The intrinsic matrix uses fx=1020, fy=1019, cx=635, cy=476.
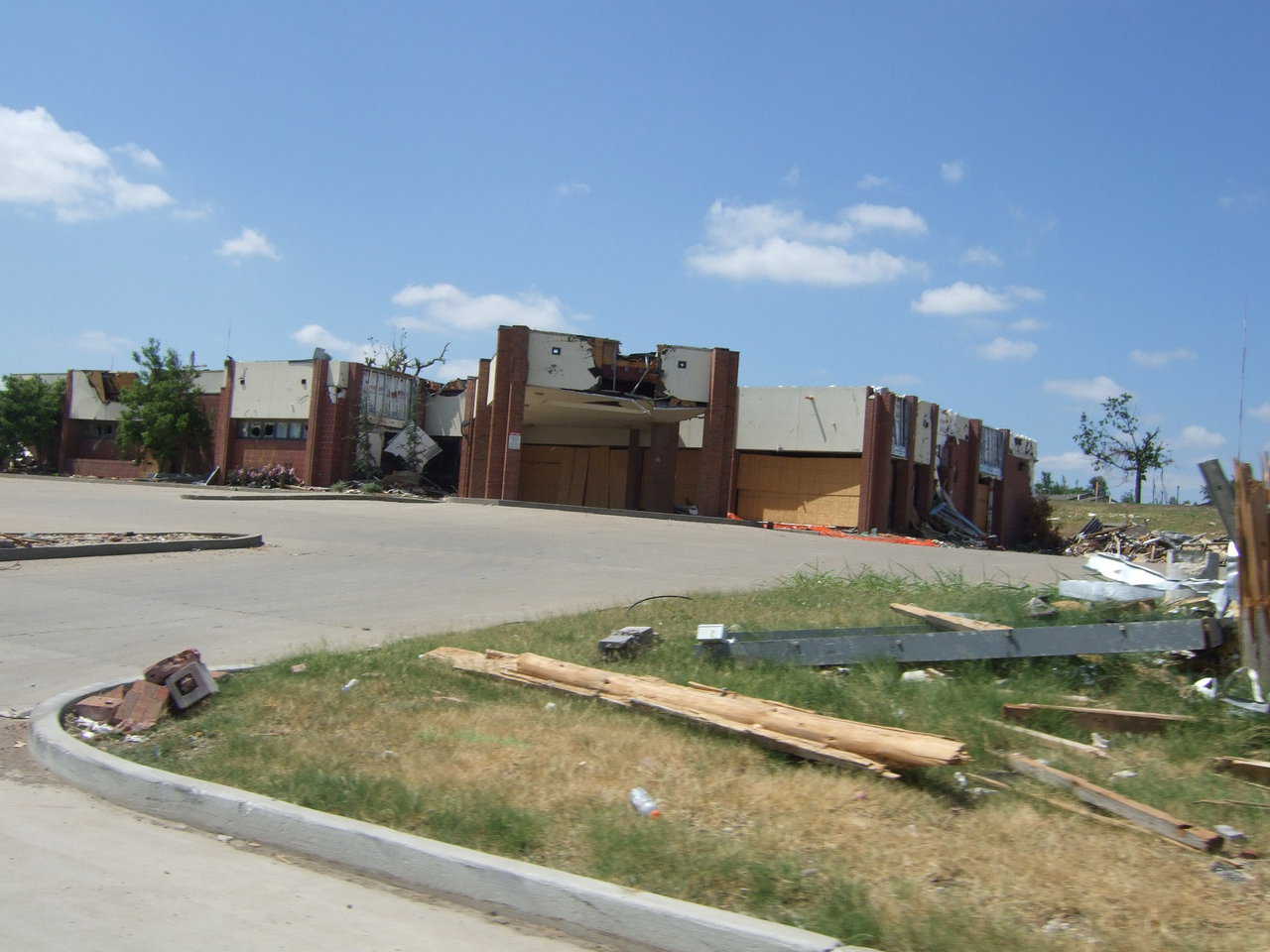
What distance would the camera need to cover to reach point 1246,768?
528cm

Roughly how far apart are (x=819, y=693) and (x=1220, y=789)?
235 centimetres

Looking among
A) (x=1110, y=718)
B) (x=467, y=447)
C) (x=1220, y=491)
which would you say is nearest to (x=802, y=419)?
(x=467, y=447)

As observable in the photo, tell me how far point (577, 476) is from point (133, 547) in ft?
90.2

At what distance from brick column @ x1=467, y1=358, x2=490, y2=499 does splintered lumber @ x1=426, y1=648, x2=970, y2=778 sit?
28.6 metres

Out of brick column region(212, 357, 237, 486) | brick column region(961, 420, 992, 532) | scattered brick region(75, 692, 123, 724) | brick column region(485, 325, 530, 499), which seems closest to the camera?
scattered brick region(75, 692, 123, 724)

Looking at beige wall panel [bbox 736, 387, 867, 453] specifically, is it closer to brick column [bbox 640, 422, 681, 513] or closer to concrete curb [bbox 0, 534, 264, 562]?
brick column [bbox 640, 422, 681, 513]

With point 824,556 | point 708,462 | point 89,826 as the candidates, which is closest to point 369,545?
point 824,556

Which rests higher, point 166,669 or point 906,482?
point 906,482

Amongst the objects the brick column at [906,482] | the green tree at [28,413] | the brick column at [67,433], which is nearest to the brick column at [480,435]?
the brick column at [906,482]

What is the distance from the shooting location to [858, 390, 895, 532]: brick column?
37.3 metres

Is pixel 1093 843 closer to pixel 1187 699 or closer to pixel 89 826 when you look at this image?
pixel 1187 699

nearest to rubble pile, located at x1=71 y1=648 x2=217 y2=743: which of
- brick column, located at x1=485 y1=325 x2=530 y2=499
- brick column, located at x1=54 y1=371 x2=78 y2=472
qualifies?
brick column, located at x1=485 y1=325 x2=530 y2=499

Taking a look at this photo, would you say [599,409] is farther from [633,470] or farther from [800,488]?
[800,488]

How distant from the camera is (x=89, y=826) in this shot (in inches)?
203
